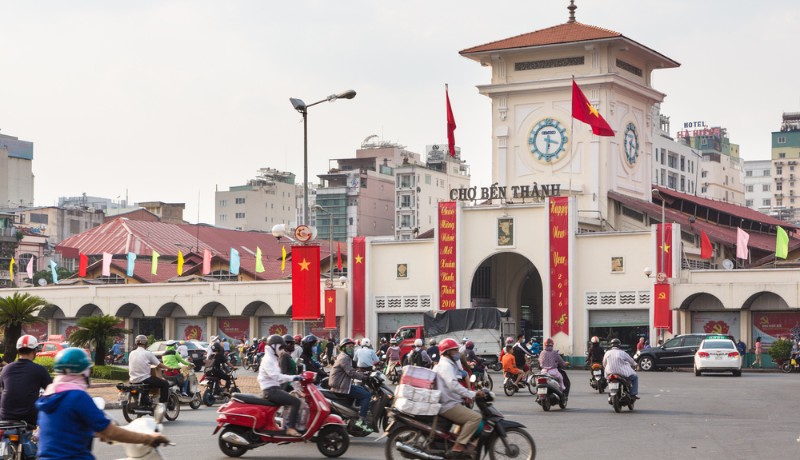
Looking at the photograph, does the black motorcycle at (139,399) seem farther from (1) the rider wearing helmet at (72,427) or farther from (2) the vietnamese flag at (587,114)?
(2) the vietnamese flag at (587,114)

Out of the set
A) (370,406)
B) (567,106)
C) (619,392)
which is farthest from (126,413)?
(567,106)

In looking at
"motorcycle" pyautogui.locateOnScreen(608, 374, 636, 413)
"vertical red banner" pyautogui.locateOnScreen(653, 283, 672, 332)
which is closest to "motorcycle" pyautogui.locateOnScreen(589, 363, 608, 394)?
"motorcycle" pyautogui.locateOnScreen(608, 374, 636, 413)

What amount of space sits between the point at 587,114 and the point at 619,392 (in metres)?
31.9

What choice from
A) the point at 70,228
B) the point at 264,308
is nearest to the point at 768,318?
the point at 264,308

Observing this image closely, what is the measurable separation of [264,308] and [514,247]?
1416 centimetres

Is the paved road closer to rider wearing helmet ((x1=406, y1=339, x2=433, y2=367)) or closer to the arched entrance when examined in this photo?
rider wearing helmet ((x1=406, y1=339, x2=433, y2=367))

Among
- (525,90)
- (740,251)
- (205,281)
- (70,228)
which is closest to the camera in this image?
(740,251)

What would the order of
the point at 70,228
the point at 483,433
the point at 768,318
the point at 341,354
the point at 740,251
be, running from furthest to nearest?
1. the point at 70,228
2. the point at 740,251
3. the point at 768,318
4. the point at 341,354
5. the point at 483,433

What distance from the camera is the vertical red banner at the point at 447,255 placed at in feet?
186

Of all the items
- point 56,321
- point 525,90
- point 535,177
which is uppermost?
point 525,90

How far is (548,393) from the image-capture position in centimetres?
2492

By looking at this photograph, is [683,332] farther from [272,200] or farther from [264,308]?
[272,200]

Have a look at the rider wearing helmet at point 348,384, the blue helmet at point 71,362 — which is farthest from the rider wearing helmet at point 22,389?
the rider wearing helmet at point 348,384

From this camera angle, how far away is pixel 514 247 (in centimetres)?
5594
